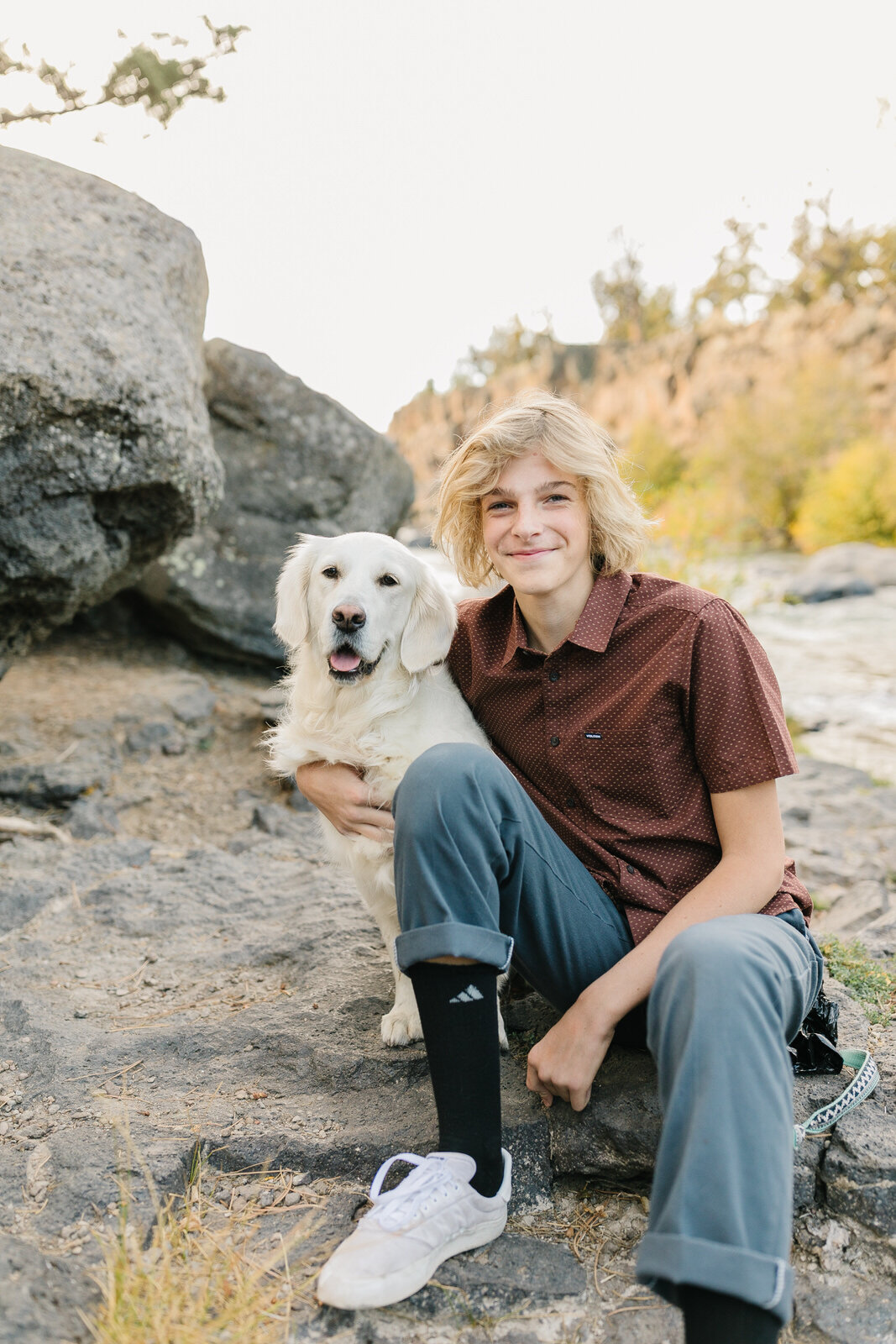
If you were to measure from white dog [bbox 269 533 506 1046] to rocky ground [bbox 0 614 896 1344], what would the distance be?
279 millimetres

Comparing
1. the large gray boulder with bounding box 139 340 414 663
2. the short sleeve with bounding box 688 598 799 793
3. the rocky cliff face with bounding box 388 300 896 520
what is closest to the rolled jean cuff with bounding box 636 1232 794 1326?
the short sleeve with bounding box 688 598 799 793

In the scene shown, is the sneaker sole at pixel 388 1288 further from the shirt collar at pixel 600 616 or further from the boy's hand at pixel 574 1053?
the shirt collar at pixel 600 616

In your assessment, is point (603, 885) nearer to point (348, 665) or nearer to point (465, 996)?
point (465, 996)

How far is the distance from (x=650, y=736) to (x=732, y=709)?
175 millimetres

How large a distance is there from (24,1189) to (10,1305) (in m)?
0.44

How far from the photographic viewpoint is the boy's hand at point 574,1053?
5.45ft

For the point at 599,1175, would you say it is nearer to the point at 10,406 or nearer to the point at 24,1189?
the point at 24,1189

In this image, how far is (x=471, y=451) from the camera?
6.94 ft

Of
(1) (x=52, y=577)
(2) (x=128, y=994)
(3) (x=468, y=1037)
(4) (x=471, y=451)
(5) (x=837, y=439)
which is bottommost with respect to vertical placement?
(2) (x=128, y=994)

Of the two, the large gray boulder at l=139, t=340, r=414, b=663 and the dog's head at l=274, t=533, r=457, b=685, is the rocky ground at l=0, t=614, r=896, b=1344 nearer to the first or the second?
the dog's head at l=274, t=533, r=457, b=685

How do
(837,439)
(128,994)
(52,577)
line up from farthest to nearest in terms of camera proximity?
(837,439), (52,577), (128,994)

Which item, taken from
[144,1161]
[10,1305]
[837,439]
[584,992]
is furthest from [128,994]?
[837,439]

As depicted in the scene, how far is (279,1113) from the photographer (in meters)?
1.99

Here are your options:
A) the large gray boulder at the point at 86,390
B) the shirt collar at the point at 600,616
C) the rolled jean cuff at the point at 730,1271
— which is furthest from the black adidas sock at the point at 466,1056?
the large gray boulder at the point at 86,390
